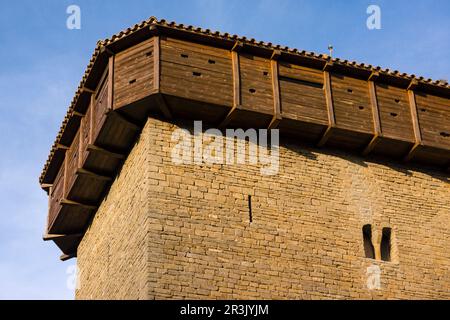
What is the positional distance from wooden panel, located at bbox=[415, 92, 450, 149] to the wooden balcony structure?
0.03 meters

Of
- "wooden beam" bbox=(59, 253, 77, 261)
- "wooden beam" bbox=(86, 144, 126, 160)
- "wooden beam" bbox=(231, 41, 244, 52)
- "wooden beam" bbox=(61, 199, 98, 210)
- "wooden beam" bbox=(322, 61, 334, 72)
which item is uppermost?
"wooden beam" bbox=(231, 41, 244, 52)

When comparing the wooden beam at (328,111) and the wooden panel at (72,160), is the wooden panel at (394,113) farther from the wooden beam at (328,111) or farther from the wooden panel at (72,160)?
the wooden panel at (72,160)

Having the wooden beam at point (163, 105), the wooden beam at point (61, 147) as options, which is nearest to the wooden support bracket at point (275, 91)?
the wooden beam at point (163, 105)

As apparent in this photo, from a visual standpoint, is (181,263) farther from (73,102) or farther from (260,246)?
(73,102)

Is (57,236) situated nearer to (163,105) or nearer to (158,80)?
(163,105)

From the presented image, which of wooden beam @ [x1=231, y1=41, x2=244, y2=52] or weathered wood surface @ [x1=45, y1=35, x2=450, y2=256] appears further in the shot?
wooden beam @ [x1=231, y1=41, x2=244, y2=52]

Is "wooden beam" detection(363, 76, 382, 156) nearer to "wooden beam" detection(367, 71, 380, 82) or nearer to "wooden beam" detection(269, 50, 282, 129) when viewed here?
"wooden beam" detection(367, 71, 380, 82)

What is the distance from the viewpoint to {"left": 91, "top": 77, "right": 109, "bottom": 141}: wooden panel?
1941 centimetres

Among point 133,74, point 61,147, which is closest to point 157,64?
point 133,74

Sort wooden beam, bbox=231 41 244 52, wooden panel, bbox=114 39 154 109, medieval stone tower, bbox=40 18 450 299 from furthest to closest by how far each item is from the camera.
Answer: wooden beam, bbox=231 41 244 52 < wooden panel, bbox=114 39 154 109 < medieval stone tower, bbox=40 18 450 299

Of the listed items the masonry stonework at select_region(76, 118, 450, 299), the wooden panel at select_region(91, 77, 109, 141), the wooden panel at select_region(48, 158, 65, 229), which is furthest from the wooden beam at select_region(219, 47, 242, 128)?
the wooden panel at select_region(48, 158, 65, 229)

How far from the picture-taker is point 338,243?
19.0 meters

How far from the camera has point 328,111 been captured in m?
20.1

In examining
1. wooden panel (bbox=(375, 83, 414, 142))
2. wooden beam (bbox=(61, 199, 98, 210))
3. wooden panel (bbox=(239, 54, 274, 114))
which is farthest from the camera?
wooden beam (bbox=(61, 199, 98, 210))
